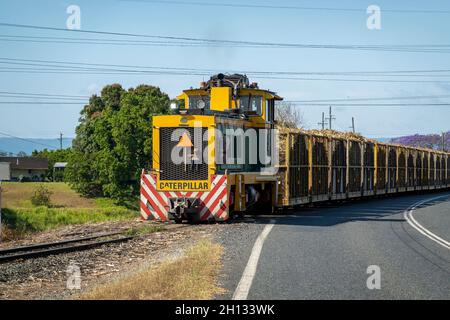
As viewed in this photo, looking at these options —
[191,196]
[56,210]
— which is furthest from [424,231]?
[56,210]

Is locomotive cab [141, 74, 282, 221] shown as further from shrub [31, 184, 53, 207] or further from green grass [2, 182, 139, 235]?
shrub [31, 184, 53, 207]

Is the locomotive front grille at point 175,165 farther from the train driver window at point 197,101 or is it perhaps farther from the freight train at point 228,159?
the train driver window at point 197,101

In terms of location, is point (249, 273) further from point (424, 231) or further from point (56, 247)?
point (424, 231)

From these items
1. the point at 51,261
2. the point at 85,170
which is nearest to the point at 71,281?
the point at 51,261

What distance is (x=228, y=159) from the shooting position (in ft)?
60.0

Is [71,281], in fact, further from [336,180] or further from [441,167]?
[441,167]

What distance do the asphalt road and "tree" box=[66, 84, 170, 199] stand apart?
1680 inches

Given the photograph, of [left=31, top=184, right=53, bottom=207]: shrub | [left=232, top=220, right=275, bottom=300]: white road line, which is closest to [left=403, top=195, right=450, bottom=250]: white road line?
[left=232, top=220, right=275, bottom=300]: white road line

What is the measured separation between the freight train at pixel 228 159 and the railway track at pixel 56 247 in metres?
2.67

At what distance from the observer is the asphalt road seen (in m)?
7.96

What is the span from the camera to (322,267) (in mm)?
9734

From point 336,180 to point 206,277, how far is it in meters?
19.5

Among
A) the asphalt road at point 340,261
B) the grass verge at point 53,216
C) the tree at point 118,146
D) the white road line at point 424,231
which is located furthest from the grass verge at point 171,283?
the tree at point 118,146

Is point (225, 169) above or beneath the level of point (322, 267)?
above
